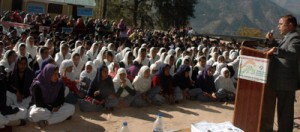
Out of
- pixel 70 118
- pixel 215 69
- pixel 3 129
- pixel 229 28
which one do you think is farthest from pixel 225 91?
pixel 229 28

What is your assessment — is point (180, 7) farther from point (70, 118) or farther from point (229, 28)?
point (229, 28)

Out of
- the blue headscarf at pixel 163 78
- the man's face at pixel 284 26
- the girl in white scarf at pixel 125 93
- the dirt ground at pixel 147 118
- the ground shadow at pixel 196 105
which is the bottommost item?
the dirt ground at pixel 147 118

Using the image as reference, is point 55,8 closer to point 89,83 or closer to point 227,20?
point 89,83

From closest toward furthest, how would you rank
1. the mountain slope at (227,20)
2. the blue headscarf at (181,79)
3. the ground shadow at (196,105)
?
the ground shadow at (196,105), the blue headscarf at (181,79), the mountain slope at (227,20)

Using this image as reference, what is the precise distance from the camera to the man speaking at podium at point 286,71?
333cm

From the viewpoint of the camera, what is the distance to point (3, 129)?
417 cm

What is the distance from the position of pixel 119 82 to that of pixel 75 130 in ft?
5.04

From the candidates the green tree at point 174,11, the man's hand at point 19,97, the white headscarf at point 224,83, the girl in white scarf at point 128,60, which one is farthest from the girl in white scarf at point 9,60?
the green tree at point 174,11

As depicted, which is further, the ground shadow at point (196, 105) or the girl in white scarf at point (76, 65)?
the girl in white scarf at point (76, 65)

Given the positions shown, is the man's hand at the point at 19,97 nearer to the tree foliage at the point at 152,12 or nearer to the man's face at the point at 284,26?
the man's face at the point at 284,26

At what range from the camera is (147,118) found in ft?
17.1

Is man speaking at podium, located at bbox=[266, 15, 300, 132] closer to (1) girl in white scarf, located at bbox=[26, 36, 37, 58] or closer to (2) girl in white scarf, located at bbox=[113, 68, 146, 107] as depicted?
(2) girl in white scarf, located at bbox=[113, 68, 146, 107]

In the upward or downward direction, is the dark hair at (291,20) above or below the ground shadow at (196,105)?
above

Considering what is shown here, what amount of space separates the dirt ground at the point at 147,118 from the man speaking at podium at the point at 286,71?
1203mm
